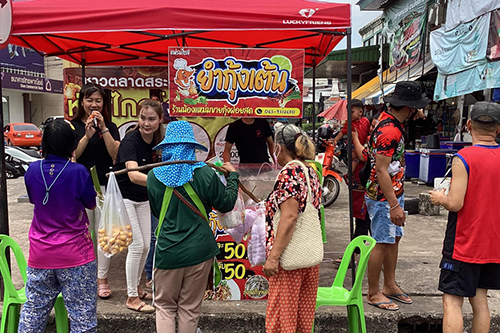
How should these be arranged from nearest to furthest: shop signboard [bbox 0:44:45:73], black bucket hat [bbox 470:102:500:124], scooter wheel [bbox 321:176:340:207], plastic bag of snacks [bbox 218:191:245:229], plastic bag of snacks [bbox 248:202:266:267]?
1. black bucket hat [bbox 470:102:500:124]
2. plastic bag of snacks [bbox 218:191:245:229]
3. plastic bag of snacks [bbox 248:202:266:267]
4. scooter wheel [bbox 321:176:340:207]
5. shop signboard [bbox 0:44:45:73]

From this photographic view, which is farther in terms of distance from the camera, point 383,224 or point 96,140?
point 96,140

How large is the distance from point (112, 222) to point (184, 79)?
185 centimetres

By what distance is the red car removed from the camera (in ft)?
72.2

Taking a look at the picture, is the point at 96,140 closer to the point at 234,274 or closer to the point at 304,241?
the point at 234,274

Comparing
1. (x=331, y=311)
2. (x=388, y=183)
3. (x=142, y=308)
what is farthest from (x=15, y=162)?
(x=388, y=183)

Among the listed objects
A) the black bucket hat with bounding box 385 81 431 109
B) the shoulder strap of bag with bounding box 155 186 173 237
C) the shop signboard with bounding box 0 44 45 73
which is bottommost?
the shoulder strap of bag with bounding box 155 186 173 237

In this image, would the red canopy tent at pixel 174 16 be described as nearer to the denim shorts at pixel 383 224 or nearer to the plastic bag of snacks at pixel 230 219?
the denim shorts at pixel 383 224

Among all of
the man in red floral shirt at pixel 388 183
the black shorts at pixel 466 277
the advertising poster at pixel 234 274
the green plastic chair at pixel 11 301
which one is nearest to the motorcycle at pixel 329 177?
the man in red floral shirt at pixel 388 183

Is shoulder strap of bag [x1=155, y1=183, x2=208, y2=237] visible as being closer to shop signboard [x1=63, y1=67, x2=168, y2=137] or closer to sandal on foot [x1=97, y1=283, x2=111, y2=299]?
sandal on foot [x1=97, y1=283, x2=111, y2=299]

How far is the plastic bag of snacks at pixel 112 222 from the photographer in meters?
2.86

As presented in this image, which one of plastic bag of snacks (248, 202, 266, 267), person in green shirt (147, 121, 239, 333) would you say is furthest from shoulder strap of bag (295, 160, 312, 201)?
plastic bag of snacks (248, 202, 266, 267)

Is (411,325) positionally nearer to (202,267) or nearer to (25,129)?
(202,267)

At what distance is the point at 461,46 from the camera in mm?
9070

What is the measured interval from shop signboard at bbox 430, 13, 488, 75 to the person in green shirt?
24.3 ft
